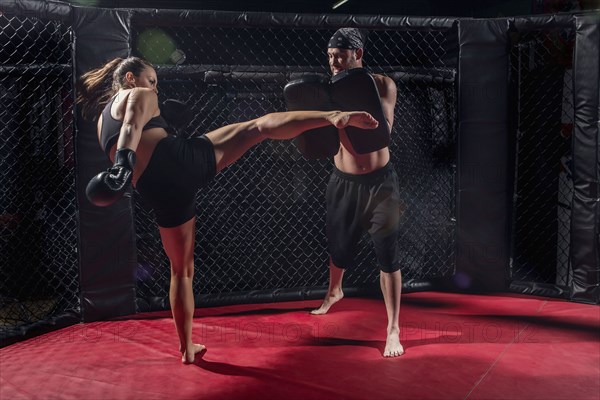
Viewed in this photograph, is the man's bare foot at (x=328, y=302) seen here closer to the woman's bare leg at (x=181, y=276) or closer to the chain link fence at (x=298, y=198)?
the chain link fence at (x=298, y=198)

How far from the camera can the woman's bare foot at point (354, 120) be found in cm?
241

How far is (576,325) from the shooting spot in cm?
282

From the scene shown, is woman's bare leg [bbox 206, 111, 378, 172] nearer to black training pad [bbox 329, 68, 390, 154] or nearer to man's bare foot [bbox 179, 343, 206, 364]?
black training pad [bbox 329, 68, 390, 154]

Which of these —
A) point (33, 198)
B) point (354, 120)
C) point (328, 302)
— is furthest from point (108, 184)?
point (33, 198)

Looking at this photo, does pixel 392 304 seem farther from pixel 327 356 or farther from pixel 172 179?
pixel 172 179

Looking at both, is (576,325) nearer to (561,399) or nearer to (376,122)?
(561,399)

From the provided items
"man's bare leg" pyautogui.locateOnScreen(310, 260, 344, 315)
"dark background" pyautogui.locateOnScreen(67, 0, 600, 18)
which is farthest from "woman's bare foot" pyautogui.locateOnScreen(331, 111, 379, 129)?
"dark background" pyautogui.locateOnScreen(67, 0, 600, 18)

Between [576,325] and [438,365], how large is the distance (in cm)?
97

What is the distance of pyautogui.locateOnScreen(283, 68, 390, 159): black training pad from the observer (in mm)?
2617

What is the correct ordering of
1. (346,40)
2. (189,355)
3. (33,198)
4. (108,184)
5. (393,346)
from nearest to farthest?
(108,184) < (189,355) < (393,346) < (346,40) < (33,198)

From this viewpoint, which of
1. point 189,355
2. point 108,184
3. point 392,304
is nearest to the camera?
point 108,184

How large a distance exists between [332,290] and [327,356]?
696 millimetres

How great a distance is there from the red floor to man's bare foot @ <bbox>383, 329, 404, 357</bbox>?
4 cm

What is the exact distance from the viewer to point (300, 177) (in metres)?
3.90
